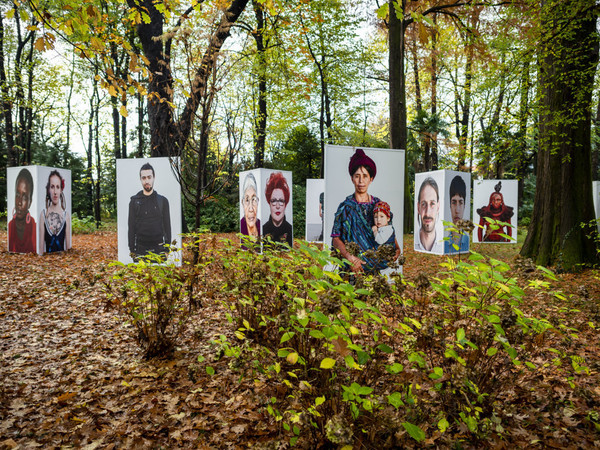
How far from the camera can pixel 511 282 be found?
209 cm

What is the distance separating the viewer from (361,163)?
5.40 m

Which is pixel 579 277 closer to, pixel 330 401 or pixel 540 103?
pixel 540 103

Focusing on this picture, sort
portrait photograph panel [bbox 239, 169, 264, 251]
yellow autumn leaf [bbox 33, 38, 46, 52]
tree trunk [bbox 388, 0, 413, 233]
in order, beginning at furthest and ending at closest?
tree trunk [bbox 388, 0, 413, 233], portrait photograph panel [bbox 239, 169, 264, 251], yellow autumn leaf [bbox 33, 38, 46, 52]

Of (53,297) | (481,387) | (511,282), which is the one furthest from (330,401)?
(53,297)

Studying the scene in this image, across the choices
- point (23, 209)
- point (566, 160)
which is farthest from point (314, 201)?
point (23, 209)

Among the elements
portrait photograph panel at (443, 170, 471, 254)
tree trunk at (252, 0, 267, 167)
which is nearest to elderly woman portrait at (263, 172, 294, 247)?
tree trunk at (252, 0, 267, 167)

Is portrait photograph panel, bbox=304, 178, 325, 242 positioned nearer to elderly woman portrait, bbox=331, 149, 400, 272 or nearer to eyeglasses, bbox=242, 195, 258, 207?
eyeglasses, bbox=242, 195, 258, 207

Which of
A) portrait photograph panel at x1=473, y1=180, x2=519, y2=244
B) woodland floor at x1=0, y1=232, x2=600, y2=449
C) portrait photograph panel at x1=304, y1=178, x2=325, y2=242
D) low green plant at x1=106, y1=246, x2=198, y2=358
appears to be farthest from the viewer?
portrait photograph panel at x1=473, y1=180, x2=519, y2=244

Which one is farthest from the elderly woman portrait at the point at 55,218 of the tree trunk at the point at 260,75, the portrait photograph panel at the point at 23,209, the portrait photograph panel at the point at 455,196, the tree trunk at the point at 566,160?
the tree trunk at the point at 566,160

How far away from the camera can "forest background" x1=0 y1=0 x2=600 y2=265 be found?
4934 millimetres

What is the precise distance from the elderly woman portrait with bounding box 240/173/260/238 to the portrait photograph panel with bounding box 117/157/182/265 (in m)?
3.04

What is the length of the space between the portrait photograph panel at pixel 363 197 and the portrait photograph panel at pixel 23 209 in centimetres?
837

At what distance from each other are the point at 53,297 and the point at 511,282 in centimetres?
602

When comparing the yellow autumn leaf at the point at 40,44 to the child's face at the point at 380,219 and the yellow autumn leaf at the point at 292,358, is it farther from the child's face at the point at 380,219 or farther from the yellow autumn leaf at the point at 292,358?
the child's face at the point at 380,219
